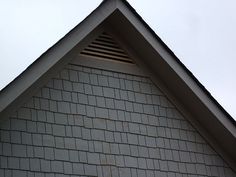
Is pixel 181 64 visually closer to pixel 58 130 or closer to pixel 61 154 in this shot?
pixel 58 130

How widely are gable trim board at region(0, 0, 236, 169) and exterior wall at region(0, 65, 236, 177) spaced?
194 millimetres

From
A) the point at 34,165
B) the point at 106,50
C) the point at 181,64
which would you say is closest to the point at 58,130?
the point at 34,165

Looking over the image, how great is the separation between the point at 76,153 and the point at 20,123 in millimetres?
1071

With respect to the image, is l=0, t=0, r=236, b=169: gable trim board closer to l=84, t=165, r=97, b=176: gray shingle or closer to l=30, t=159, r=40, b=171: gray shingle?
l=30, t=159, r=40, b=171: gray shingle

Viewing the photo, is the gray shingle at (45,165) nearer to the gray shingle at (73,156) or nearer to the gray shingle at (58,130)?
the gray shingle at (73,156)

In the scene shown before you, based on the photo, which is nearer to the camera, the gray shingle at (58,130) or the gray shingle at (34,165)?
the gray shingle at (34,165)

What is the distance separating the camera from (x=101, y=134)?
11.6m

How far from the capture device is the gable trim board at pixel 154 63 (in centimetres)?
1153

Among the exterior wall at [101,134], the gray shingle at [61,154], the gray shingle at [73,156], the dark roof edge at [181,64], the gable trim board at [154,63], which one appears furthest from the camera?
the dark roof edge at [181,64]

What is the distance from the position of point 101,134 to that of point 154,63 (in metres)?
1.86

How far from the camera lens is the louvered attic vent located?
40.3ft

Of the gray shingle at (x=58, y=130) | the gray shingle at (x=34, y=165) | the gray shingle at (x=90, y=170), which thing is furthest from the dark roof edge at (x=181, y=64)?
the gray shingle at (x=34, y=165)

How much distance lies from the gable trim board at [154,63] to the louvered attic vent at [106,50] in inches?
4.6

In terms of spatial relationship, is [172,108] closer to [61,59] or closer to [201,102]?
[201,102]
